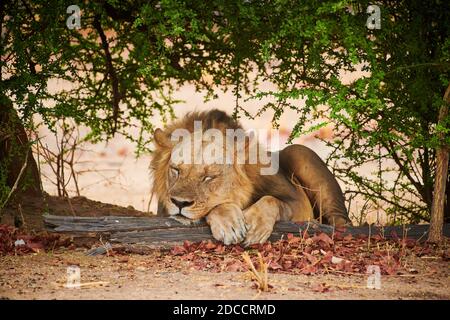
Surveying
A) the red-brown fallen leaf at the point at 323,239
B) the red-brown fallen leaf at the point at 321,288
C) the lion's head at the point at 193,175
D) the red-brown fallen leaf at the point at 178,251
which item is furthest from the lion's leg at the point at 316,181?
the red-brown fallen leaf at the point at 321,288

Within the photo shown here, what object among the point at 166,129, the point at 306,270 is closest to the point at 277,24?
the point at 166,129

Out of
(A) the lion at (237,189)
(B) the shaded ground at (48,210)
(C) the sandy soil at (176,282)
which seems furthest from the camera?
(B) the shaded ground at (48,210)

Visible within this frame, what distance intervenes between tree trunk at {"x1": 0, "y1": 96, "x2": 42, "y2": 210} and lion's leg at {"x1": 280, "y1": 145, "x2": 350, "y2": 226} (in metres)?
3.04

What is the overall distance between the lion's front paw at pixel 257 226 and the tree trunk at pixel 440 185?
1.62 metres

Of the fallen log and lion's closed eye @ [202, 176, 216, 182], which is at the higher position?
lion's closed eye @ [202, 176, 216, 182]

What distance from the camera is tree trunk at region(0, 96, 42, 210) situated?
8.13 meters

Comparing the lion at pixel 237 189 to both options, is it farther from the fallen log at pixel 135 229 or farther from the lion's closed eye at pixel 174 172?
the fallen log at pixel 135 229

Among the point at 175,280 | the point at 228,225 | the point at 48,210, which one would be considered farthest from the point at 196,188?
the point at 48,210

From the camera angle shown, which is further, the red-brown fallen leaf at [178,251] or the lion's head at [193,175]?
the lion's head at [193,175]

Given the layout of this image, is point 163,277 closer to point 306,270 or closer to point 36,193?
point 306,270

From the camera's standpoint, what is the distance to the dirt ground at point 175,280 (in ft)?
15.9

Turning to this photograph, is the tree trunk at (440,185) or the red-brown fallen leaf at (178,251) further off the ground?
the tree trunk at (440,185)

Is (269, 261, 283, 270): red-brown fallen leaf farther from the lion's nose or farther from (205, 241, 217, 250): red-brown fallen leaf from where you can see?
the lion's nose

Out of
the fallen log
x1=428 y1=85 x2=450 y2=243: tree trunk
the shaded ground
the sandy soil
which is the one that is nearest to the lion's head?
the fallen log
